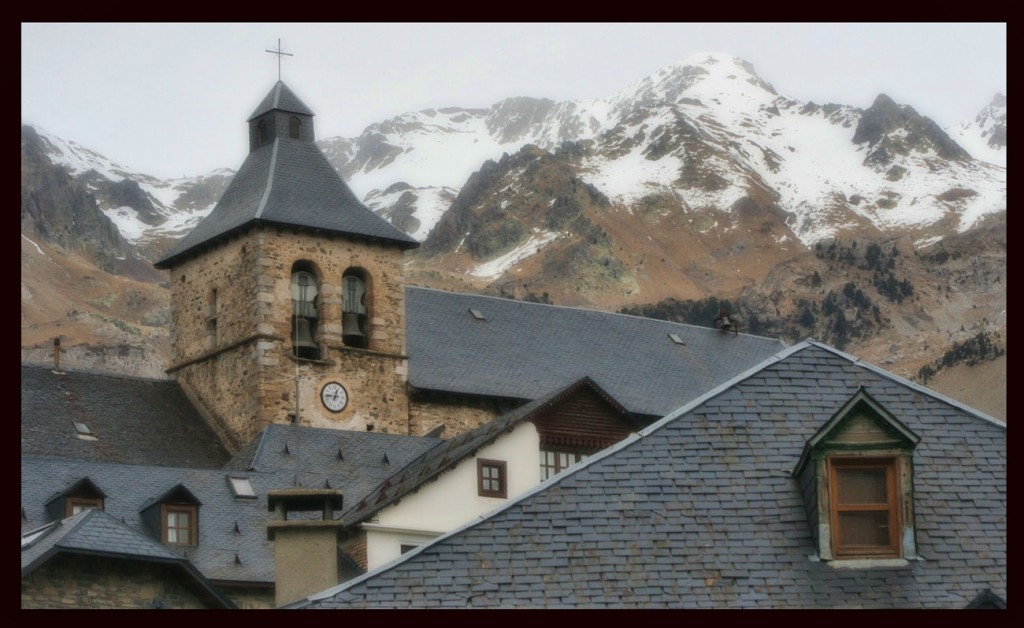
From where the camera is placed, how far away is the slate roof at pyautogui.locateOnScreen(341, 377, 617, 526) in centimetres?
3303

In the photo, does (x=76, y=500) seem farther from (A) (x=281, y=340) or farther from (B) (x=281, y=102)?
(B) (x=281, y=102)

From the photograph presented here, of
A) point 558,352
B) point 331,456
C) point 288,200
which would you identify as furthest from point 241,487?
point 558,352

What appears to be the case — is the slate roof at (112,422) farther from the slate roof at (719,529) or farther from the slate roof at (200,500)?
the slate roof at (719,529)

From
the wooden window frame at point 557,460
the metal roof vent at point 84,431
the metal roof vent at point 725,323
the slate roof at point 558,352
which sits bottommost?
the wooden window frame at point 557,460

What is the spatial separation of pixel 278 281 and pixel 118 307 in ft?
330

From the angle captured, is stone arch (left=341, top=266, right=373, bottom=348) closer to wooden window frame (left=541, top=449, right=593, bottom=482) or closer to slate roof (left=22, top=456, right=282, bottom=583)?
slate roof (left=22, top=456, right=282, bottom=583)

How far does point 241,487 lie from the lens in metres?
38.0

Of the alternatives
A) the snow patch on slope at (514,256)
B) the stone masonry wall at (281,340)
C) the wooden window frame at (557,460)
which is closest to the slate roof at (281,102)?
the stone masonry wall at (281,340)

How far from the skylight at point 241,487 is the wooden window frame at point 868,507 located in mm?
22031

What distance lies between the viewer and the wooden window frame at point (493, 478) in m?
32.8

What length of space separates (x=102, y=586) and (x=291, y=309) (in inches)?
1031

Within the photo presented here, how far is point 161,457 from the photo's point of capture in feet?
150

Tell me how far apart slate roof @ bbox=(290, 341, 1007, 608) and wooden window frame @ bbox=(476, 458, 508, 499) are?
15279 mm
